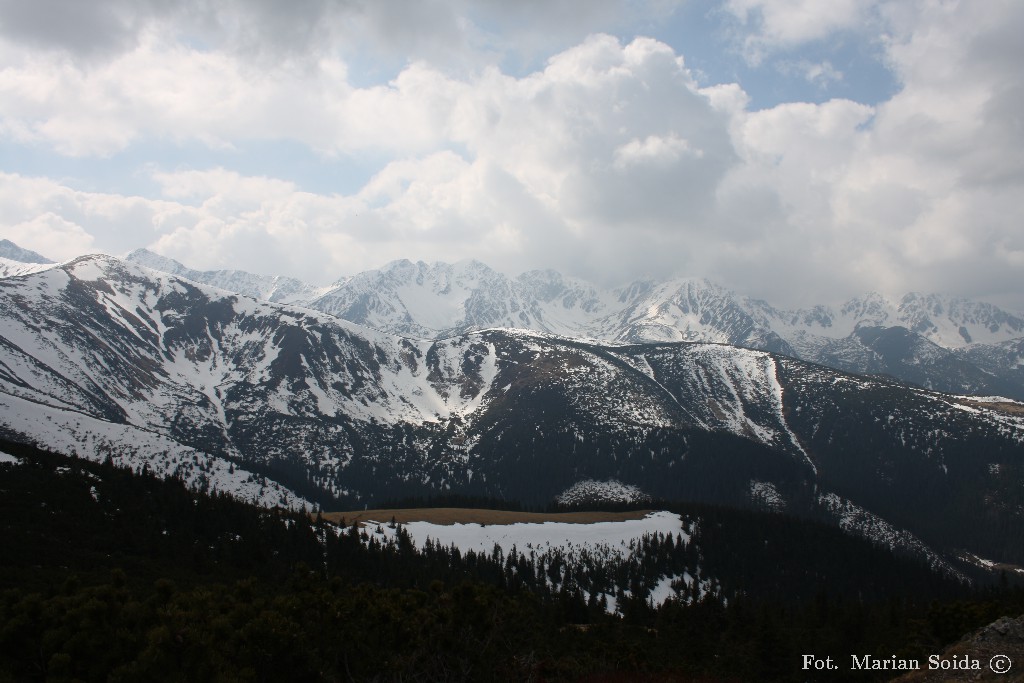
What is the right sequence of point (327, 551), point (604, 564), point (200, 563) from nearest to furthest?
point (200, 563), point (327, 551), point (604, 564)

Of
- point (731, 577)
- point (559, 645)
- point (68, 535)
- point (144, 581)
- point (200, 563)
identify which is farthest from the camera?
point (731, 577)

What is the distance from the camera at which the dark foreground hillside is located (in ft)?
81.0

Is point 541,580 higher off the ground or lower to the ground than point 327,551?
lower

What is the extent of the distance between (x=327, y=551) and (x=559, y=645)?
78.7 meters

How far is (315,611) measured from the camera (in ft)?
100

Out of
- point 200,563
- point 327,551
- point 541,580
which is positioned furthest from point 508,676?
point 541,580

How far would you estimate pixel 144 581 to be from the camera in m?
78.8

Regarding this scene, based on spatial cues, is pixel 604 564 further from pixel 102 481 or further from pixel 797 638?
pixel 102 481

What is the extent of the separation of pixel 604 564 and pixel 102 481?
407 ft

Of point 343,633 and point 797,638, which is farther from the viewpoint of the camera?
point 797,638

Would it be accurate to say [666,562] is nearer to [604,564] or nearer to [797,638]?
[604,564]

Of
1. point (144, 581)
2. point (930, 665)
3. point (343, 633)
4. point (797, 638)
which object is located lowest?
point (797, 638)

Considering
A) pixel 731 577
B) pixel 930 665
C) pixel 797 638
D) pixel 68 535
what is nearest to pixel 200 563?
pixel 68 535

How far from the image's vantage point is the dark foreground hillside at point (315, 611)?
2470 centimetres
